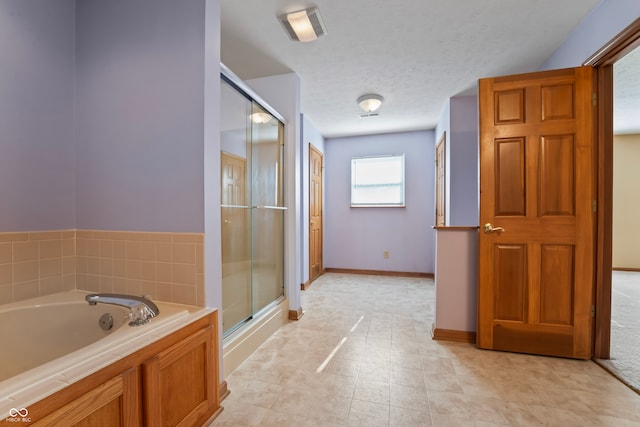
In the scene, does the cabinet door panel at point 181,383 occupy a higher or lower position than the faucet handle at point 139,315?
lower

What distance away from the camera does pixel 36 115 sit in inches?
61.5

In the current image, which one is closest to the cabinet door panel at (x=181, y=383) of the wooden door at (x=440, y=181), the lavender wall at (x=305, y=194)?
the lavender wall at (x=305, y=194)

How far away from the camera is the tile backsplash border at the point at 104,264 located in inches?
58.3

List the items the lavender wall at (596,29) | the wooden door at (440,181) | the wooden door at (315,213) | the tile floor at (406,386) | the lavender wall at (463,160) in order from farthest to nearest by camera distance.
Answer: the wooden door at (315,213) → the wooden door at (440,181) → the lavender wall at (463,160) → the lavender wall at (596,29) → the tile floor at (406,386)

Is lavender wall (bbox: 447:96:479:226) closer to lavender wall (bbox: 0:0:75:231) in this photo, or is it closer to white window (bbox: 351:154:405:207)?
white window (bbox: 351:154:405:207)

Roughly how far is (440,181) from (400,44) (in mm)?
2217

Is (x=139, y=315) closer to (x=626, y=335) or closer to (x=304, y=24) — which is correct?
(x=304, y=24)

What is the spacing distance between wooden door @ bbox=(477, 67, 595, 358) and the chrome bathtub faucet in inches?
86.9

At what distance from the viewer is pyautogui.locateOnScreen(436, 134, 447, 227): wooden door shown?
145 inches

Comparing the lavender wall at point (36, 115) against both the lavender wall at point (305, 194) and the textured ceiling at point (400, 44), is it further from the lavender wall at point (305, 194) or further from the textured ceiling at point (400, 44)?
the lavender wall at point (305, 194)

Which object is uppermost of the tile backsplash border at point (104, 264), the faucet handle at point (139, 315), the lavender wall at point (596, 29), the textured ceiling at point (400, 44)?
the textured ceiling at point (400, 44)

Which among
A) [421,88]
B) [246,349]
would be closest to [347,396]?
[246,349]

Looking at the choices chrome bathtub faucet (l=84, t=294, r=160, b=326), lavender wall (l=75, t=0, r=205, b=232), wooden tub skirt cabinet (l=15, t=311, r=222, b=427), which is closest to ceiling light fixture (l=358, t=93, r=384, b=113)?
lavender wall (l=75, t=0, r=205, b=232)

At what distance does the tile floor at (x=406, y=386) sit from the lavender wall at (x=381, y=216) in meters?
2.19
